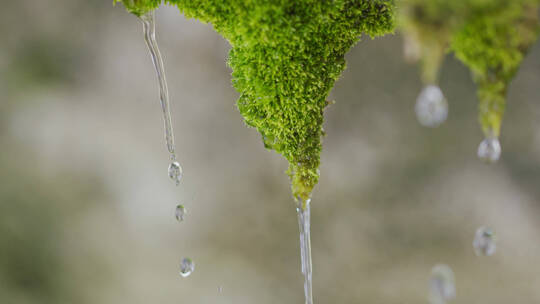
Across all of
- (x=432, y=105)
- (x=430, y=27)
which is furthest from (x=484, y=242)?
(x=430, y=27)

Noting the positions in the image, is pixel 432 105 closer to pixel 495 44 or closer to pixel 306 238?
pixel 495 44

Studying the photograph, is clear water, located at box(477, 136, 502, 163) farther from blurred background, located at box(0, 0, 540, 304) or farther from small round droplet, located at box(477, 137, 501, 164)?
blurred background, located at box(0, 0, 540, 304)

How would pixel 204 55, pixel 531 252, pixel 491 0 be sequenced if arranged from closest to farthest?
pixel 491 0
pixel 531 252
pixel 204 55

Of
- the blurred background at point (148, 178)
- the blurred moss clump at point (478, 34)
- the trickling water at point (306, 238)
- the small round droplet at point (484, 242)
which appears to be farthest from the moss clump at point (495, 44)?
the blurred background at point (148, 178)

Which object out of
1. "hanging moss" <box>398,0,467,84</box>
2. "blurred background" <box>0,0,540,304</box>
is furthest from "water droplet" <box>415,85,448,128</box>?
"blurred background" <box>0,0,540,304</box>

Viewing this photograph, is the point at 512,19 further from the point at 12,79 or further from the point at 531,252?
the point at 12,79

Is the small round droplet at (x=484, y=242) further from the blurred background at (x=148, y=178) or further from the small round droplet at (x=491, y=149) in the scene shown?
the blurred background at (x=148, y=178)

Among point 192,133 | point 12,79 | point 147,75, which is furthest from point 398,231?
point 12,79
